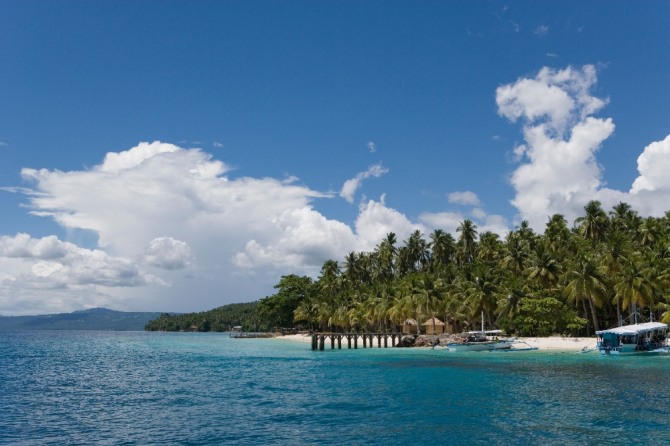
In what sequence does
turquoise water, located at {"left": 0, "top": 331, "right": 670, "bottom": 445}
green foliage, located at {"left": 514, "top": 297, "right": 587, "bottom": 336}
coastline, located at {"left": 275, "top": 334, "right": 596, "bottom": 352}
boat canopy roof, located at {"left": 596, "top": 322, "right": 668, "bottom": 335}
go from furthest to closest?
1. green foliage, located at {"left": 514, "top": 297, "right": 587, "bottom": 336}
2. coastline, located at {"left": 275, "top": 334, "right": 596, "bottom": 352}
3. boat canopy roof, located at {"left": 596, "top": 322, "right": 668, "bottom": 335}
4. turquoise water, located at {"left": 0, "top": 331, "right": 670, "bottom": 445}

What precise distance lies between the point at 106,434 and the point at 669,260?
2344 inches

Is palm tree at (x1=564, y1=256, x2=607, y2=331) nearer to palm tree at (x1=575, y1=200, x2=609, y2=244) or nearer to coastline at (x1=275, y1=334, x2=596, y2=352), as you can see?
coastline at (x1=275, y1=334, x2=596, y2=352)

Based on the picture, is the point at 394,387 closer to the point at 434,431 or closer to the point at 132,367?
the point at 434,431

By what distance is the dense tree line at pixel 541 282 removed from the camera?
64.1 metres

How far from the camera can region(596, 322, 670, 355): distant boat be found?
177 ft

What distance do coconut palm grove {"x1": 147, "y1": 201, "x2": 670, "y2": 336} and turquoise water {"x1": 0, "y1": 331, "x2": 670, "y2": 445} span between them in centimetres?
1632

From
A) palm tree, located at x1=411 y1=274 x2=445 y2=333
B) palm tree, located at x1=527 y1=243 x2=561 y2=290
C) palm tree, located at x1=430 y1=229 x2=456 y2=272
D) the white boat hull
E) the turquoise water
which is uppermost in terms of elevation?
palm tree, located at x1=430 y1=229 x2=456 y2=272

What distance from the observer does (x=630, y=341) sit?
56.0m

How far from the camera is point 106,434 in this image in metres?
22.7

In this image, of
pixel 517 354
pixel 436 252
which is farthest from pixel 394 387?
pixel 436 252

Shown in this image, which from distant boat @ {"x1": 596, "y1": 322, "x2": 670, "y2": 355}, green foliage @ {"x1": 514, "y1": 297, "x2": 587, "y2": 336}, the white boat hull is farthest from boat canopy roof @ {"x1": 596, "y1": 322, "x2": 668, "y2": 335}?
the white boat hull

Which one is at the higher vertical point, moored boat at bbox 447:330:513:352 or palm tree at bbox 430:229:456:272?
palm tree at bbox 430:229:456:272

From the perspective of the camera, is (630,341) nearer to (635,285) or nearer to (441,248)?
(635,285)

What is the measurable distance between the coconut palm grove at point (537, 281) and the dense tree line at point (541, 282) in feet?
0.44
